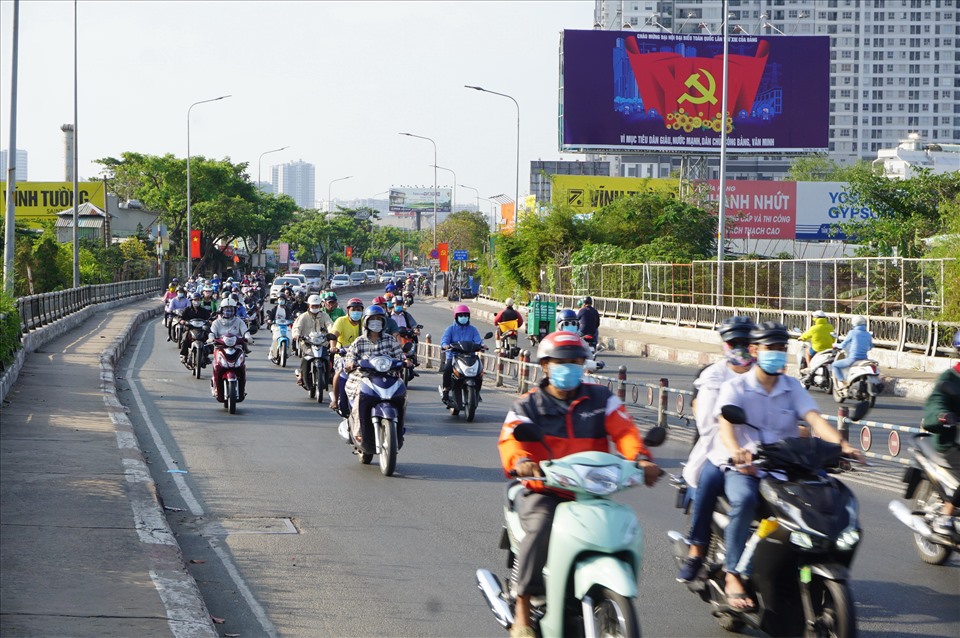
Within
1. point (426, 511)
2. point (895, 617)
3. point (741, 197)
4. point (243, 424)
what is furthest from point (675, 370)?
point (741, 197)

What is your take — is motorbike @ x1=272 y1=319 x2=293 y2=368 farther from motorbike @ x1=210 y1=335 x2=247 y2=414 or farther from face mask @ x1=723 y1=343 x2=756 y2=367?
face mask @ x1=723 y1=343 x2=756 y2=367

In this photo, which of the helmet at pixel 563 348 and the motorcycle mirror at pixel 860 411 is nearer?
the helmet at pixel 563 348

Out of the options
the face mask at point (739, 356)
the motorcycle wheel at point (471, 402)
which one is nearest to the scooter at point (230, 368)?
the motorcycle wheel at point (471, 402)

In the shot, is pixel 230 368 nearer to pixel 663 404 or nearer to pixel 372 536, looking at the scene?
pixel 663 404

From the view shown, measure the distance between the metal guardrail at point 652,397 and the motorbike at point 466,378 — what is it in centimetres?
153

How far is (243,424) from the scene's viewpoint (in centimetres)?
1634

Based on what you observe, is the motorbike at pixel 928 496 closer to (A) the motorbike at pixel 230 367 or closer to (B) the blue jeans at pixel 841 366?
(A) the motorbike at pixel 230 367

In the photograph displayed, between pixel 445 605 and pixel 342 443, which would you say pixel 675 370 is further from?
pixel 445 605

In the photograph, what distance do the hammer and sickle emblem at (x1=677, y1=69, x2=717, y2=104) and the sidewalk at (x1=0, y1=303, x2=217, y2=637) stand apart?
46.4 m

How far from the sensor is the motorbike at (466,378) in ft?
56.0

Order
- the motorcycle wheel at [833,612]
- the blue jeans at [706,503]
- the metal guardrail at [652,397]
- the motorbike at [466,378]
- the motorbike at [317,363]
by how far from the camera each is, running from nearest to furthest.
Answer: the motorcycle wheel at [833,612] < the blue jeans at [706,503] < the metal guardrail at [652,397] < the motorbike at [466,378] < the motorbike at [317,363]

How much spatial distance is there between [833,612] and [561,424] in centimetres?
150

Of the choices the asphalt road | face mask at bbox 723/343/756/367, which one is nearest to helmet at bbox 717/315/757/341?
face mask at bbox 723/343/756/367

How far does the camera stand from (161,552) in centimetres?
797
